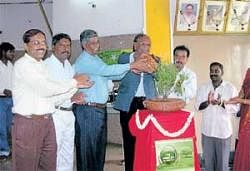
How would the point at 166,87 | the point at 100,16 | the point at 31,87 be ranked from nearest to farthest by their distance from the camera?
the point at 31,87, the point at 166,87, the point at 100,16

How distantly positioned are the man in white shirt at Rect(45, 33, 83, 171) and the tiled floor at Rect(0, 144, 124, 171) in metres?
1.29

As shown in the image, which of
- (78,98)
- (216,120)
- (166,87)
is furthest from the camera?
(216,120)

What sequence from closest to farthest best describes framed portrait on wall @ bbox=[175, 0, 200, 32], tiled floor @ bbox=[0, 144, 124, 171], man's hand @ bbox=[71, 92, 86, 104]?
man's hand @ bbox=[71, 92, 86, 104]
framed portrait on wall @ bbox=[175, 0, 200, 32]
tiled floor @ bbox=[0, 144, 124, 171]

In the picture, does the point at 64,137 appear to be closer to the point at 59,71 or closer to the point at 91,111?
the point at 91,111

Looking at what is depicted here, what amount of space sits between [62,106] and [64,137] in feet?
0.92

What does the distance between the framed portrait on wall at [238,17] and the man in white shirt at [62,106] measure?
2.29 m

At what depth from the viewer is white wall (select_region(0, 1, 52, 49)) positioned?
334 inches

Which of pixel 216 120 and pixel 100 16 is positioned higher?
pixel 100 16

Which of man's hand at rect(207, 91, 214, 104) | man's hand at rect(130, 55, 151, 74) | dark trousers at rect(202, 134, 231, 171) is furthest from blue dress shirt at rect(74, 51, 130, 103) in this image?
dark trousers at rect(202, 134, 231, 171)

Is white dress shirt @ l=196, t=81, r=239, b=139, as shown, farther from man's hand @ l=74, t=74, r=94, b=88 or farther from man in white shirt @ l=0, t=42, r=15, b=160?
man in white shirt @ l=0, t=42, r=15, b=160

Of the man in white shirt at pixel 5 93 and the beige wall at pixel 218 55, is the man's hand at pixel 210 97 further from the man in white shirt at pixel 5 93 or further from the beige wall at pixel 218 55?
the man in white shirt at pixel 5 93

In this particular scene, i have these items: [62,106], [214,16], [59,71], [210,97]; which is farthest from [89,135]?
[214,16]

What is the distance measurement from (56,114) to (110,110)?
72.8 inches

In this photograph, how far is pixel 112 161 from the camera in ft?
19.1
